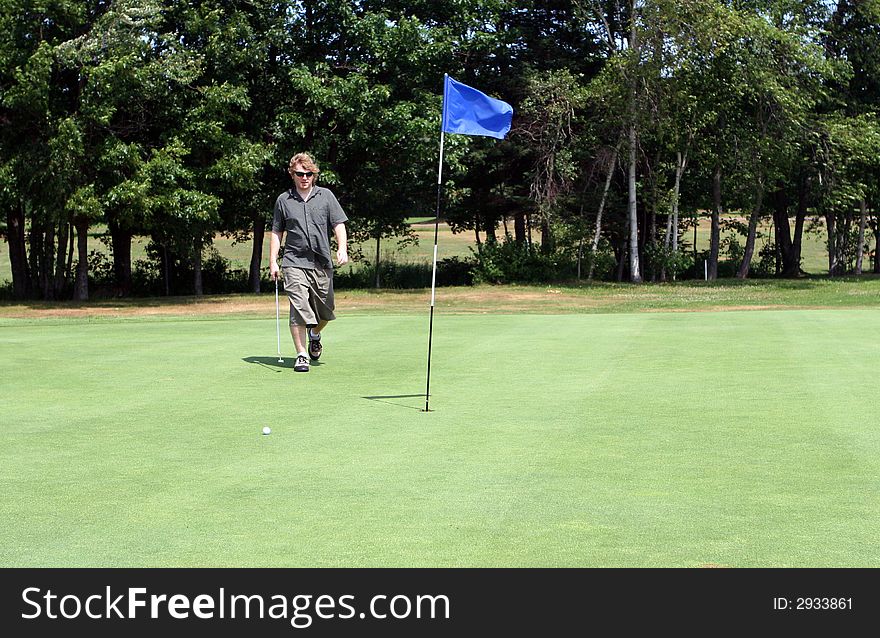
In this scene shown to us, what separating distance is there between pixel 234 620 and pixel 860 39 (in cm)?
4123

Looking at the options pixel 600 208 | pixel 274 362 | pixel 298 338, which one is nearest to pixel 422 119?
pixel 600 208

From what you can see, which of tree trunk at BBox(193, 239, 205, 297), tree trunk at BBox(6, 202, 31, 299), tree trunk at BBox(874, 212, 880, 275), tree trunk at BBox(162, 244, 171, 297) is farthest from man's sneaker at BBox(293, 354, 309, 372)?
tree trunk at BBox(874, 212, 880, 275)

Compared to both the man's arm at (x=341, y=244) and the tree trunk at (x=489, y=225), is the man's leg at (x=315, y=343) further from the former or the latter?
the tree trunk at (x=489, y=225)

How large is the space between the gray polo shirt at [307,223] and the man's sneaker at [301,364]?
1183 mm

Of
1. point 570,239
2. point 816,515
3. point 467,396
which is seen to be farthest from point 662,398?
point 570,239

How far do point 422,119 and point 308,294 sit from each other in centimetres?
2058

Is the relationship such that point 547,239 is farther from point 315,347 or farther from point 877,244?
point 315,347

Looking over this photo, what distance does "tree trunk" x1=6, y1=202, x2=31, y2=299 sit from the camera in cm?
3553

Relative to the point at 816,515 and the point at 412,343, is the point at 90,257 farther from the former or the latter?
the point at 816,515

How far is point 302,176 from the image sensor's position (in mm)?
12430

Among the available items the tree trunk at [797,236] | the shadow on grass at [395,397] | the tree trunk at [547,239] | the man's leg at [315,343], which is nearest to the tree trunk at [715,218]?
the tree trunk at [797,236]

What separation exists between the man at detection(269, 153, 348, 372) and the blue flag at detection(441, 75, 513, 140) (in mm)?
1797

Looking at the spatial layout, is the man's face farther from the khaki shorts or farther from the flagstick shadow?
the flagstick shadow

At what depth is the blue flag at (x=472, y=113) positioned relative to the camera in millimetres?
11609
